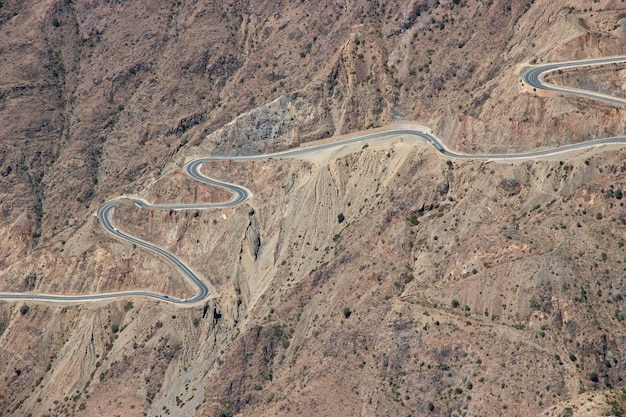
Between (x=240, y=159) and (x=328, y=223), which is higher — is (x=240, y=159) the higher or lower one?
the higher one

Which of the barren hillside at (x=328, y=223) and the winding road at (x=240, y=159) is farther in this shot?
the winding road at (x=240, y=159)

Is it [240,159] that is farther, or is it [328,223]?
[240,159]

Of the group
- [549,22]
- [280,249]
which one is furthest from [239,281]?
[549,22]

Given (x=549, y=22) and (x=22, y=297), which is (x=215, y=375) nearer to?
(x=22, y=297)

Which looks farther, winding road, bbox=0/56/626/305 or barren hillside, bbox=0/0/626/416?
winding road, bbox=0/56/626/305
